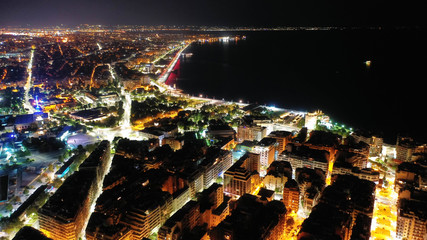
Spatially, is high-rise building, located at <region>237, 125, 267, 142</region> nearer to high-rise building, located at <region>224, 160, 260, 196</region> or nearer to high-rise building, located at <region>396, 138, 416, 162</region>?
high-rise building, located at <region>224, 160, 260, 196</region>

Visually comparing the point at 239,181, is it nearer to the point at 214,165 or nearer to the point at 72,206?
the point at 214,165

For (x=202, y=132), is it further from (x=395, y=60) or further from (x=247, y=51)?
(x=247, y=51)

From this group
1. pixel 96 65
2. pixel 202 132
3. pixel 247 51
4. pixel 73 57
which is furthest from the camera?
pixel 247 51

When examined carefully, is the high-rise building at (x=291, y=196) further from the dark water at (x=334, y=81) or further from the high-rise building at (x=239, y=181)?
the dark water at (x=334, y=81)

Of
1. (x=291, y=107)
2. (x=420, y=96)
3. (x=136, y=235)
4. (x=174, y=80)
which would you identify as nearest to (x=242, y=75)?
(x=174, y=80)

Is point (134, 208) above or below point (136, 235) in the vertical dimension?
above

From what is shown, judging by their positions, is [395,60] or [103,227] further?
[395,60]

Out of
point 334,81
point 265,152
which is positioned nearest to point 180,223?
point 265,152

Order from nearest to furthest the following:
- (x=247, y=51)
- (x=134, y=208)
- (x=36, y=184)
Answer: (x=134, y=208) → (x=36, y=184) → (x=247, y=51)
